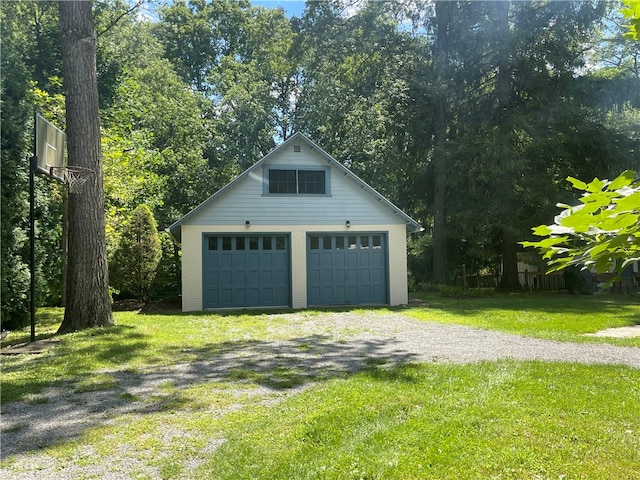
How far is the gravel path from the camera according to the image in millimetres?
4059

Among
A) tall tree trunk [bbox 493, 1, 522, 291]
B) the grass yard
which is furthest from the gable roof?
the grass yard

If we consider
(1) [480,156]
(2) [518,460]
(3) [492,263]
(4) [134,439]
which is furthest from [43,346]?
(3) [492,263]

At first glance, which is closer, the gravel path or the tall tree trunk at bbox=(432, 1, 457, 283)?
the gravel path

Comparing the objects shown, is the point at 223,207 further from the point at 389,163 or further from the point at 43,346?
the point at 389,163

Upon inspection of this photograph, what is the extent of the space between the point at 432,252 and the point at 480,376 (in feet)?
62.3

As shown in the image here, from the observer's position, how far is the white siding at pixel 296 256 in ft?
52.3

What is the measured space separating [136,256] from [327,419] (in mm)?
15171

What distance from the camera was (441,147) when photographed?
2119cm

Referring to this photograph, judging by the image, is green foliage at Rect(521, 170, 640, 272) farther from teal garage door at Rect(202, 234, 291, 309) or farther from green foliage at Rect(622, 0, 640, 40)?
teal garage door at Rect(202, 234, 291, 309)

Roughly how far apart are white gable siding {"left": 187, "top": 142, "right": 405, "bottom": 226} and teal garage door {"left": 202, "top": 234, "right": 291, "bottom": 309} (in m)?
0.65

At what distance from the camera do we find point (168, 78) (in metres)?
30.2

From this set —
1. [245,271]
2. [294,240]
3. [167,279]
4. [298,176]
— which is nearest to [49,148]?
[245,271]

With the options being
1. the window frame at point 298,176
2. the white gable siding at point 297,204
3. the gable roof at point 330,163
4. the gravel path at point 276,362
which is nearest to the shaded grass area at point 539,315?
the gravel path at point 276,362

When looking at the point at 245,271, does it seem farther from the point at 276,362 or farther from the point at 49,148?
the point at 276,362
